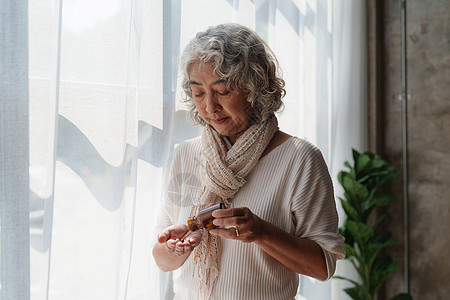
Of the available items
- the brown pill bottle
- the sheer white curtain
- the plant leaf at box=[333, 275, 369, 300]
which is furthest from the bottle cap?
the plant leaf at box=[333, 275, 369, 300]

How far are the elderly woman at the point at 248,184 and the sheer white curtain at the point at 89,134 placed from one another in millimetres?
162

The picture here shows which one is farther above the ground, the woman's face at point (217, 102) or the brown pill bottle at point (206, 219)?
the woman's face at point (217, 102)

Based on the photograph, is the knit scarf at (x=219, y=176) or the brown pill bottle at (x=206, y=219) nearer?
the brown pill bottle at (x=206, y=219)

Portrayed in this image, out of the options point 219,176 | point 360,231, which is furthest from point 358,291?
point 219,176

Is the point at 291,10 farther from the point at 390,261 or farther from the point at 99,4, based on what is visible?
the point at 390,261

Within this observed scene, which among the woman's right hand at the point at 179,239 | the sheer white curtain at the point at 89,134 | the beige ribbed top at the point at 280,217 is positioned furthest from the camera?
the beige ribbed top at the point at 280,217

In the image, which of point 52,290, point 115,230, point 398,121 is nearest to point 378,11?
point 398,121

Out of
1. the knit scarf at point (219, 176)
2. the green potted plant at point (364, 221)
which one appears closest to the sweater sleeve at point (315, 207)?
the knit scarf at point (219, 176)

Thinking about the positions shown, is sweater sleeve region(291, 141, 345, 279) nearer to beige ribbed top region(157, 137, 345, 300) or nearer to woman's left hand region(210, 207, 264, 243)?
beige ribbed top region(157, 137, 345, 300)

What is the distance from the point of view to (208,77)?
51.9 inches

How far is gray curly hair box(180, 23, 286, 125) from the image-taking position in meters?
1.29

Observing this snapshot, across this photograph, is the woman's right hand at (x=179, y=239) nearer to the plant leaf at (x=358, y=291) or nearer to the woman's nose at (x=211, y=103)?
the woman's nose at (x=211, y=103)

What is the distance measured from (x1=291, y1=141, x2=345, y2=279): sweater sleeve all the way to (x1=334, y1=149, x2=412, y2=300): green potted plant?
4.50 ft

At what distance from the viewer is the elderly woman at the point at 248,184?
132cm
